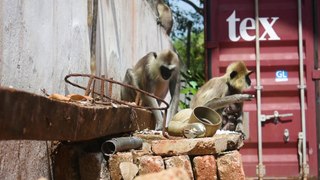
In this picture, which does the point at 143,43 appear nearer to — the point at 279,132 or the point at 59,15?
the point at 279,132

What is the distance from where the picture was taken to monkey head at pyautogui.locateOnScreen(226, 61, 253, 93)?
687 cm

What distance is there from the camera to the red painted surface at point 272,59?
6.86 metres

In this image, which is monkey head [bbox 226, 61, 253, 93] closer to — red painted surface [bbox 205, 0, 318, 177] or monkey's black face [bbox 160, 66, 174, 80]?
red painted surface [bbox 205, 0, 318, 177]

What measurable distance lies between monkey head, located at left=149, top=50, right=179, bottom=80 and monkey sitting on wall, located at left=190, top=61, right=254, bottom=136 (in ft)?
1.92

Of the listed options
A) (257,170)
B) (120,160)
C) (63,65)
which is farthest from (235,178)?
(257,170)

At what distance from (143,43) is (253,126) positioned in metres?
2.25

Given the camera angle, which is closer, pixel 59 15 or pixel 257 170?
pixel 59 15

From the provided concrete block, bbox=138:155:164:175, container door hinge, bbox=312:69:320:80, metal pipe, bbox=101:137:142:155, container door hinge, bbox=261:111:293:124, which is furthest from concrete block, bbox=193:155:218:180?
container door hinge, bbox=312:69:320:80

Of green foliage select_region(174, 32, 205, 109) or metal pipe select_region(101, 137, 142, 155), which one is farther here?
green foliage select_region(174, 32, 205, 109)

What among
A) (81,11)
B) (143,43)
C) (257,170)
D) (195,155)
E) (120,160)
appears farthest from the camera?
(143,43)

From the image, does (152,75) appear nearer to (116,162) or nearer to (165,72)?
(165,72)

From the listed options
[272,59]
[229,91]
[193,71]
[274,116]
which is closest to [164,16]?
[193,71]

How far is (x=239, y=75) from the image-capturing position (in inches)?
268

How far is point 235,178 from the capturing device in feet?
13.5
